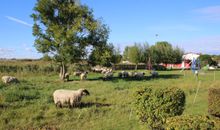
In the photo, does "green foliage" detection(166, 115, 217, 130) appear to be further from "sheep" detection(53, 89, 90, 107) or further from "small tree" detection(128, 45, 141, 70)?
"small tree" detection(128, 45, 141, 70)

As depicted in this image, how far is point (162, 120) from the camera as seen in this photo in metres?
10.2

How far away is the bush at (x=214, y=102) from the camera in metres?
11.9

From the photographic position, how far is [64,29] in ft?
125

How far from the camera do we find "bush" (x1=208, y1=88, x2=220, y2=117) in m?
11.9

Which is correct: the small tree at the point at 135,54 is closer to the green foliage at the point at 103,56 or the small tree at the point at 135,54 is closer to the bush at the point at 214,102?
the green foliage at the point at 103,56

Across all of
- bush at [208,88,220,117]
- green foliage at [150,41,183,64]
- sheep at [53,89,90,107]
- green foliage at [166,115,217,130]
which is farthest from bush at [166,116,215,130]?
green foliage at [150,41,183,64]

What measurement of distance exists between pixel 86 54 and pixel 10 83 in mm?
13689

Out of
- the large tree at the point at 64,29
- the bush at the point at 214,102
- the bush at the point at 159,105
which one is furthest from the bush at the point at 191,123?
the large tree at the point at 64,29

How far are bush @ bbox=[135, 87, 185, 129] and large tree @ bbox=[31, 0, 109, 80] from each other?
2719 centimetres

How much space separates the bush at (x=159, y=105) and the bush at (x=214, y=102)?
6.98 ft

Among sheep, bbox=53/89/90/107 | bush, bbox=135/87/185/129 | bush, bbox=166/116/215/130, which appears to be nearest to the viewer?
bush, bbox=166/116/215/130

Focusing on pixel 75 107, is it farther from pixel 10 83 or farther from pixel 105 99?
pixel 10 83

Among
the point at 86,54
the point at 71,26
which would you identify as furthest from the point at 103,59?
the point at 71,26

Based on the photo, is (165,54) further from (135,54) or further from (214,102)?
(214,102)
